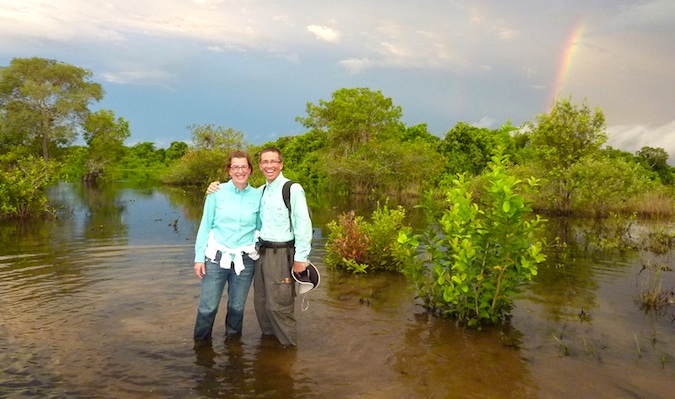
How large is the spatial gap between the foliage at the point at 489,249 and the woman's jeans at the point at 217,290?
2.63 meters

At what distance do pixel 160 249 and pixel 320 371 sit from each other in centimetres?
918

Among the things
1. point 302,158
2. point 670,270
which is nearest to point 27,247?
point 670,270

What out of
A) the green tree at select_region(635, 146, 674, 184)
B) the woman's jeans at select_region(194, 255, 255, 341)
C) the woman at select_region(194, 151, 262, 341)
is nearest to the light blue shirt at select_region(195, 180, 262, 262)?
the woman at select_region(194, 151, 262, 341)

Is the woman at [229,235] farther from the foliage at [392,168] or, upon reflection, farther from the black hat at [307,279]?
the foliage at [392,168]

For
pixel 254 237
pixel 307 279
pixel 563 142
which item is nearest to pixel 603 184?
pixel 563 142

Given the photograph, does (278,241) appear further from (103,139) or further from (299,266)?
(103,139)

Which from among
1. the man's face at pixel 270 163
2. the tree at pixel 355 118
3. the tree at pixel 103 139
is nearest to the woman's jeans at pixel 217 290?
the man's face at pixel 270 163

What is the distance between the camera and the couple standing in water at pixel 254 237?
568 cm

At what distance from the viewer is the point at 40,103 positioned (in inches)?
1795

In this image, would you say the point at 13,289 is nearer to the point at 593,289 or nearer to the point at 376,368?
the point at 376,368

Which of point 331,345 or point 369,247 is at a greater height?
point 369,247

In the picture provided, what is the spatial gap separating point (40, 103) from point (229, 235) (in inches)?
1956

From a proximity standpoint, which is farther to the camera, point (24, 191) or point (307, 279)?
point (24, 191)

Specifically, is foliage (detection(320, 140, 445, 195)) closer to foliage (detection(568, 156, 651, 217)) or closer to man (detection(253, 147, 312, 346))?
foliage (detection(568, 156, 651, 217))
